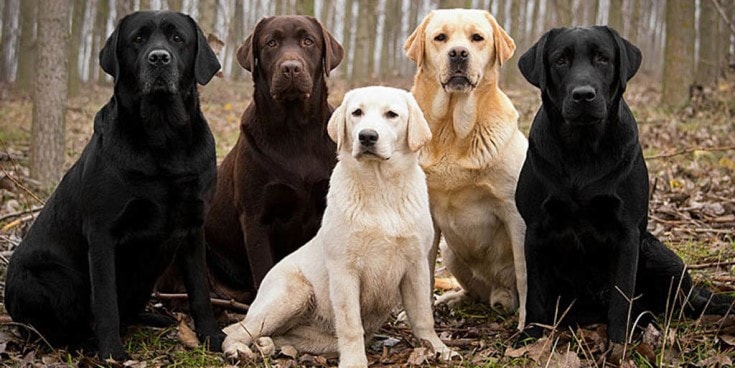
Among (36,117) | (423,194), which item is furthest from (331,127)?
(36,117)

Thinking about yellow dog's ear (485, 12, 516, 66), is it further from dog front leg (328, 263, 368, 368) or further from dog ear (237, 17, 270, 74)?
dog front leg (328, 263, 368, 368)

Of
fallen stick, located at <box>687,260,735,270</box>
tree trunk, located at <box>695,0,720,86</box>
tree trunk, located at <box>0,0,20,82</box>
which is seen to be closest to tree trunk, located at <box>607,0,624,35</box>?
tree trunk, located at <box>695,0,720,86</box>

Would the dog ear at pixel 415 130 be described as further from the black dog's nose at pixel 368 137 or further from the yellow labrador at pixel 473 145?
the yellow labrador at pixel 473 145

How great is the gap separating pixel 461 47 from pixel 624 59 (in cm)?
91

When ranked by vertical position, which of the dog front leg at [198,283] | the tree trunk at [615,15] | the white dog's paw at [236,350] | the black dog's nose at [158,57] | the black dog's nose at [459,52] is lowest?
the white dog's paw at [236,350]

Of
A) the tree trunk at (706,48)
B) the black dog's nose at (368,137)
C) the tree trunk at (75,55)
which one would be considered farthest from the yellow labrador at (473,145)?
the tree trunk at (75,55)

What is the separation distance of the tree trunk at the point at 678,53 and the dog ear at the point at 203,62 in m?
10.0

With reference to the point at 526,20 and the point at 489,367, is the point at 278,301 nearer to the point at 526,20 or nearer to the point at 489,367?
the point at 489,367

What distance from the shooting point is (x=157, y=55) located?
376 cm

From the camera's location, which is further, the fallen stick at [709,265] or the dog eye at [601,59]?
the fallen stick at [709,265]

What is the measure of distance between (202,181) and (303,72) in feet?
2.93

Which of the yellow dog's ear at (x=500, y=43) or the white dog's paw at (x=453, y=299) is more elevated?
the yellow dog's ear at (x=500, y=43)

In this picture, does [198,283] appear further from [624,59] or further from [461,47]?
[624,59]

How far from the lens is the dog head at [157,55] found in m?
3.79
